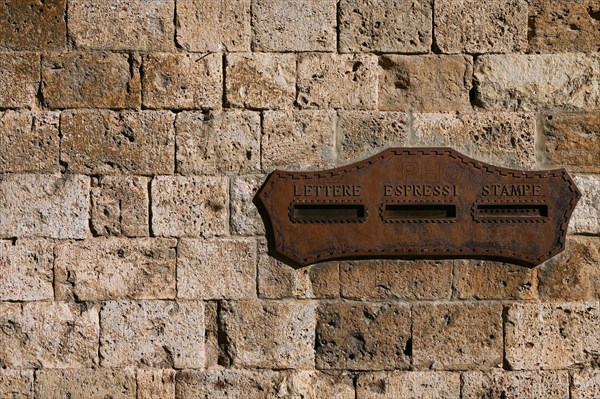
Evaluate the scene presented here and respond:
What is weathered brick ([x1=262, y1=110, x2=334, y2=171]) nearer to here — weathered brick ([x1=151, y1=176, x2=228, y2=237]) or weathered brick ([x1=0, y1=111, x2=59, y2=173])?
weathered brick ([x1=151, y1=176, x2=228, y2=237])

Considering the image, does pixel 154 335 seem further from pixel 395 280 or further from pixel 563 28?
pixel 563 28

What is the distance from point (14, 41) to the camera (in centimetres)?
399

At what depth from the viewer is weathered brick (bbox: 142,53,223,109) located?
3955 mm

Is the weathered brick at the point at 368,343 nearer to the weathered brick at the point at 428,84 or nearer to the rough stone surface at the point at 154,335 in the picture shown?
the rough stone surface at the point at 154,335

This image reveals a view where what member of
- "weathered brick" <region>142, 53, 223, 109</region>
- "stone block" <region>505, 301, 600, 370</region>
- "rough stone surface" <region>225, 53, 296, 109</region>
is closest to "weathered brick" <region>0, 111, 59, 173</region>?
"weathered brick" <region>142, 53, 223, 109</region>

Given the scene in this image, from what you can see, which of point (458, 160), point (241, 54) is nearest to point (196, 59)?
point (241, 54)

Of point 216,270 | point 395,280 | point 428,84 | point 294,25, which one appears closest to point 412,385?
point 395,280

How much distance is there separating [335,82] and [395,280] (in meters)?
1.23

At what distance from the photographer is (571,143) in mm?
3967

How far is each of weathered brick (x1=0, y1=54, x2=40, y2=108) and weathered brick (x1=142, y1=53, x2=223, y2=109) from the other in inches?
26.4

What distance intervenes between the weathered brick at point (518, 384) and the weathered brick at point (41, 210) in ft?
8.05

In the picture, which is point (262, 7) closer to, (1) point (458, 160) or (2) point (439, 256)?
(1) point (458, 160)

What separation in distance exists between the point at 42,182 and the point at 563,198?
3.09 metres

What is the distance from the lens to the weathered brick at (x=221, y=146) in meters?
3.95
